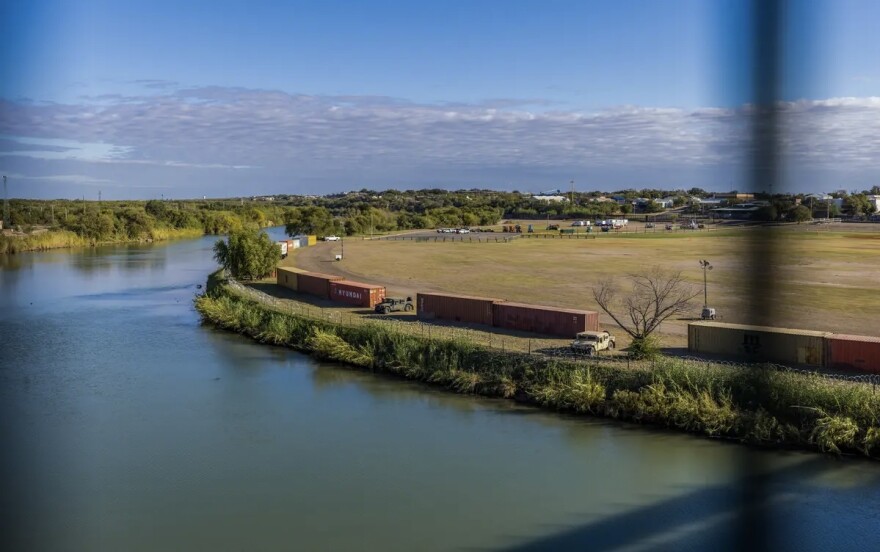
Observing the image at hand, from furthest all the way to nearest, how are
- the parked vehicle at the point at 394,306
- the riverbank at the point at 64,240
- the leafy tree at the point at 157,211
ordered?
the leafy tree at the point at 157,211, the riverbank at the point at 64,240, the parked vehicle at the point at 394,306

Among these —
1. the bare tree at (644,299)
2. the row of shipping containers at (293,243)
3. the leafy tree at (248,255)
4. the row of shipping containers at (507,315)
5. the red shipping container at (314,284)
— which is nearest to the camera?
the row of shipping containers at (507,315)

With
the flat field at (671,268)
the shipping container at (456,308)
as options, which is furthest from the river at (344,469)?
the shipping container at (456,308)

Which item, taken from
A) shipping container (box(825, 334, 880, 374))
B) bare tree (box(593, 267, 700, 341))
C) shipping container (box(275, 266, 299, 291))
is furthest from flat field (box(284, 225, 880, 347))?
shipping container (box(275, 266, 299, 291))

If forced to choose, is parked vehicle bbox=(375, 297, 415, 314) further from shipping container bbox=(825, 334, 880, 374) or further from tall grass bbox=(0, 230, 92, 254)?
tall grass bbox=(0, 230, 92, 254)

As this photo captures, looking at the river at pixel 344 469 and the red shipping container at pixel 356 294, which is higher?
the red shipping container at pixel 356 294

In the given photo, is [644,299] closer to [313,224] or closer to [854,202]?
[854,202]

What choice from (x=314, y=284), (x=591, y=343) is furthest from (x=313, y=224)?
(x=591, y=343)

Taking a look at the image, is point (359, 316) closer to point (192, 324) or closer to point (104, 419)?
point (192, 324)

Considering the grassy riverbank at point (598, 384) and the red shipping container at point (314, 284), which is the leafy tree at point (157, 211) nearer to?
the red shipping container at point (314, 284)
